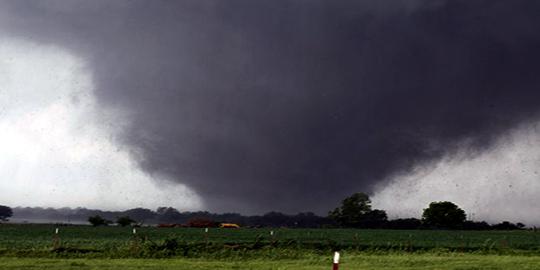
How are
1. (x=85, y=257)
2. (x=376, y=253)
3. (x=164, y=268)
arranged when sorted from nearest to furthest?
(x=164, y=268), (x=85, y=257), (x=376, y=253)

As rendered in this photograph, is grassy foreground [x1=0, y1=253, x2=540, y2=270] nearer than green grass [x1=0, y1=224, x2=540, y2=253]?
Yes

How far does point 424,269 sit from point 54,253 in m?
24.8

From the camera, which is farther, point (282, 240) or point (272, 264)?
point (282, 240)

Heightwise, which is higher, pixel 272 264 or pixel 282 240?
pixel 282 240

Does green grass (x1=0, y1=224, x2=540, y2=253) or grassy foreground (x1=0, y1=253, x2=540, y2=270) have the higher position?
green grass (x1=0, y1=224, x2=540, y2=253)

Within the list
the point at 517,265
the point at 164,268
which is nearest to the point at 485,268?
the point at 517,265

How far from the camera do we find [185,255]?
4341cm

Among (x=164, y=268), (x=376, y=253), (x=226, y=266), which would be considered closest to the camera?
(x=164, y=268)

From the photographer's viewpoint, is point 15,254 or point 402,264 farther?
point 15,254

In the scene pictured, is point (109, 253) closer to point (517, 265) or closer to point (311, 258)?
point (311, 258)

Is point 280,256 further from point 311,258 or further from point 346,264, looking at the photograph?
point 346,264

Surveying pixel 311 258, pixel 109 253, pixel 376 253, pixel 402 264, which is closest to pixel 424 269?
pixel 402 264

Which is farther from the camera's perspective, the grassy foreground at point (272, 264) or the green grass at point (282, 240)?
Result: the green grass at point (282, 240)

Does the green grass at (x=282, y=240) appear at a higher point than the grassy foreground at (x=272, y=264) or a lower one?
higher
